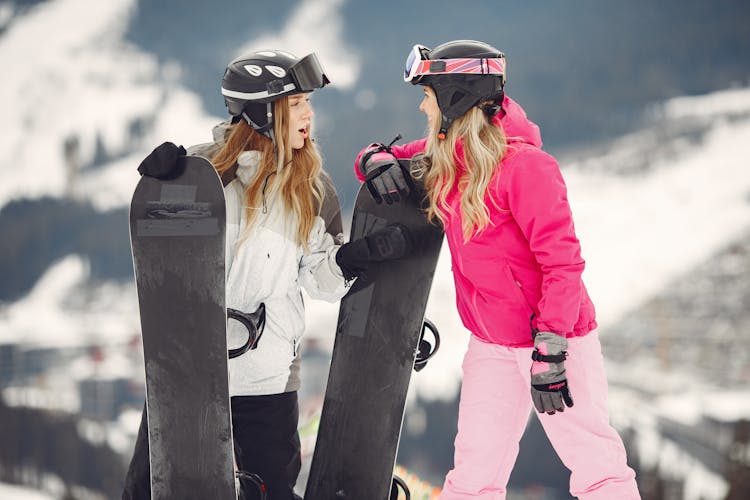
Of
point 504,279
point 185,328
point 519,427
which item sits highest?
point 504,279

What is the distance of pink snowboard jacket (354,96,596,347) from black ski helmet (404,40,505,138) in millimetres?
74

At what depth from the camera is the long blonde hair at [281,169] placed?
1966mm

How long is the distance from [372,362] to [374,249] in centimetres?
36

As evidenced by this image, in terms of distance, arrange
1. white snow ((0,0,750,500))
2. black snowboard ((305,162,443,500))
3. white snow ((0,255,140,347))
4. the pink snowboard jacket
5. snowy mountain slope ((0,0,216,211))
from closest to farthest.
→ the pink snowboard jacket
black snowboard ((305,162,443,500))
white snow ((0,0,750,500))
white snow ((0,255,140,347))
snowy mountain slope ((0,0,216,211))

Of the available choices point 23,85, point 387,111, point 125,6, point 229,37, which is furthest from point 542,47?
point 23,85

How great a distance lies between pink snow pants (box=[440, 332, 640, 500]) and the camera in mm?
1878

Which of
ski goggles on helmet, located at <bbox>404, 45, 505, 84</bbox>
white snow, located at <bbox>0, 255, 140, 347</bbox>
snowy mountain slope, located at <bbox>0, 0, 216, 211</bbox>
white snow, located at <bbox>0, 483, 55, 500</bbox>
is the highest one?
snowy mountain slope, located at <bbox>0, 0, 216, 211</bbox>

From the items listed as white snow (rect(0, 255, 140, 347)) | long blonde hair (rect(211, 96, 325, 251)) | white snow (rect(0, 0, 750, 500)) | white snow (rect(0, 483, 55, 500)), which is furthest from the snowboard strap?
white snow (rect(0, 255, 140, 347))

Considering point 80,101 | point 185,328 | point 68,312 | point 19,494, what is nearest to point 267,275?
point 185,328

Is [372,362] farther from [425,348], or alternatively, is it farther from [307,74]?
[307,74]

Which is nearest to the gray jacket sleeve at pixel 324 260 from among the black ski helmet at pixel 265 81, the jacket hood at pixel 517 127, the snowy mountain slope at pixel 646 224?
the black ski helmet at pixel 265 81

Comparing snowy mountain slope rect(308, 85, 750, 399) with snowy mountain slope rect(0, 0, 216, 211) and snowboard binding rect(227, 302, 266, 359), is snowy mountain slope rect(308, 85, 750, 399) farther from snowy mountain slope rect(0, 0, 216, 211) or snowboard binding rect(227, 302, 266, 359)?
snowboard binding rect(227, 302, 266, 359)

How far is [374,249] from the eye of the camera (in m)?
1.99

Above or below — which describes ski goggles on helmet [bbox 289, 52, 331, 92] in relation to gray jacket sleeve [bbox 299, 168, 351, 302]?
above
